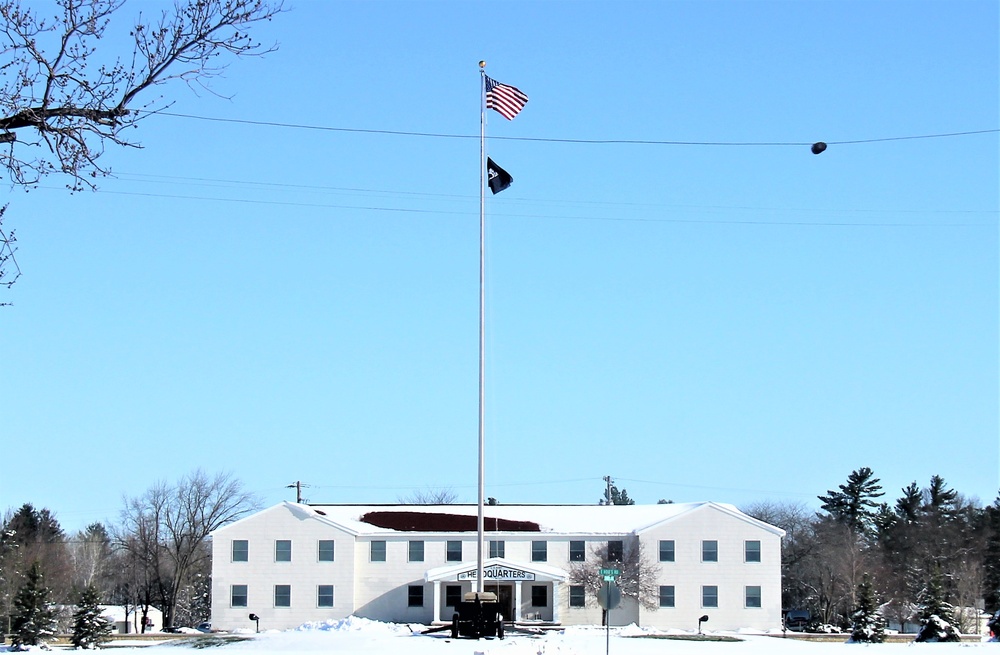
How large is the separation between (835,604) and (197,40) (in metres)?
88.7

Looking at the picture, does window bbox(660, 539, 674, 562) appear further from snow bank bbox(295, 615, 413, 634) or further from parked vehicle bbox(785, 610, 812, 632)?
parked vehicle bbox(785, 610, 812, 632)

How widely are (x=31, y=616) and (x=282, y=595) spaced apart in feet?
56.9

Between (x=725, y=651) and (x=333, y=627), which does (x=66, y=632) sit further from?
(x=725, y=651)

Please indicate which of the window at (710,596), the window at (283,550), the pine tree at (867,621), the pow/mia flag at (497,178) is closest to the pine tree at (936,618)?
the pine tree at (867,621)

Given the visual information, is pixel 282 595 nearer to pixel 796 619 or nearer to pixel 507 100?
pixel 507 100

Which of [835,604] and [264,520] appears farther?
[835,604]

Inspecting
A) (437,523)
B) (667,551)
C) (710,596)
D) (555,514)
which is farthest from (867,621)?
(437,523)

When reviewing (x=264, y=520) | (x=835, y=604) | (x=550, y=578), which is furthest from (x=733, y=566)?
Result: (x=835, y=604)

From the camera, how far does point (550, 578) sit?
62875mm

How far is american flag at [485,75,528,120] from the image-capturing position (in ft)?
121

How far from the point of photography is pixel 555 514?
71250 millimetres

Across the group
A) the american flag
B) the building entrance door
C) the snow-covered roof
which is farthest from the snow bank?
the american flag

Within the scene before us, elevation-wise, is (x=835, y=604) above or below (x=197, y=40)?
below

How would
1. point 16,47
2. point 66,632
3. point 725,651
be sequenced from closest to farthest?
point 16,47 < point 725,651 < point 66,632
